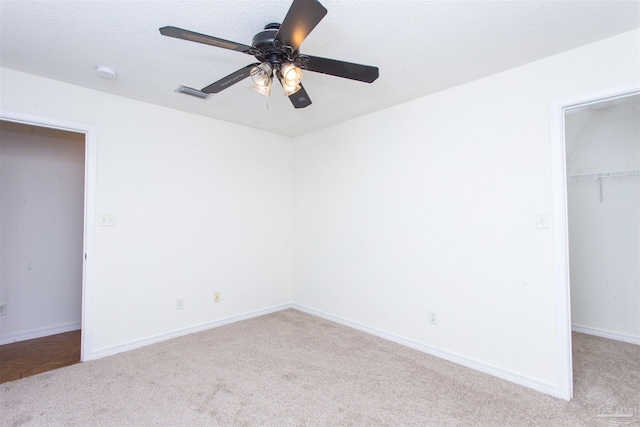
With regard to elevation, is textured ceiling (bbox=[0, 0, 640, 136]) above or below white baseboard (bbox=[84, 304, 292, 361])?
above

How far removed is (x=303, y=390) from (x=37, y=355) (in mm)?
2500

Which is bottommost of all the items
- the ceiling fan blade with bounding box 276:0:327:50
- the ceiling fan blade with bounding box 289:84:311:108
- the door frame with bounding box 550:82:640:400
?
the door frame with bounding box 550:82:640:400

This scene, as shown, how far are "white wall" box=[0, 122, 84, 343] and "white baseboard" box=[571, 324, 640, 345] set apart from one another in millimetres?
5521

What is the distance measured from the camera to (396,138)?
3.07 metres

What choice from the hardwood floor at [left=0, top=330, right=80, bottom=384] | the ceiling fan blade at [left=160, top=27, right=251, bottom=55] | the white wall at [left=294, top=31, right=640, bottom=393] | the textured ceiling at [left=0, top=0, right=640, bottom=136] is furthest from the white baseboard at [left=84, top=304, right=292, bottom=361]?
the ceiling fan blade at [left=160, top=27, right=251, bottom=55]

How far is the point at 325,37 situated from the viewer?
6.28 ft

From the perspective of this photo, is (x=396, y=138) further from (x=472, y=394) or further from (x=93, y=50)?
(x=93, y=50)

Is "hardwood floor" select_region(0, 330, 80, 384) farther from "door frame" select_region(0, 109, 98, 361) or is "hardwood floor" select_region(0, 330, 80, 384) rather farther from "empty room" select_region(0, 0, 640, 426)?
"door frame" select_region(0, 109, 98, 361)

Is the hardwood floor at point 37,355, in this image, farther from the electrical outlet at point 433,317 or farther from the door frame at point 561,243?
the door frame at point 561,243

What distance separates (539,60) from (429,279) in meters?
1.87

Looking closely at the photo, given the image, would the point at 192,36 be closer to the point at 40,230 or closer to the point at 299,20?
the point at 299,20

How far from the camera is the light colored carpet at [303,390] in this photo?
74.2 inches

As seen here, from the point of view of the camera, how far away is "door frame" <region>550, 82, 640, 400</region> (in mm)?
2078

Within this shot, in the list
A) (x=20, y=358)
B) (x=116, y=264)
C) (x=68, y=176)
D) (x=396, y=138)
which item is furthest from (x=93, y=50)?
(x=20, y=358)
